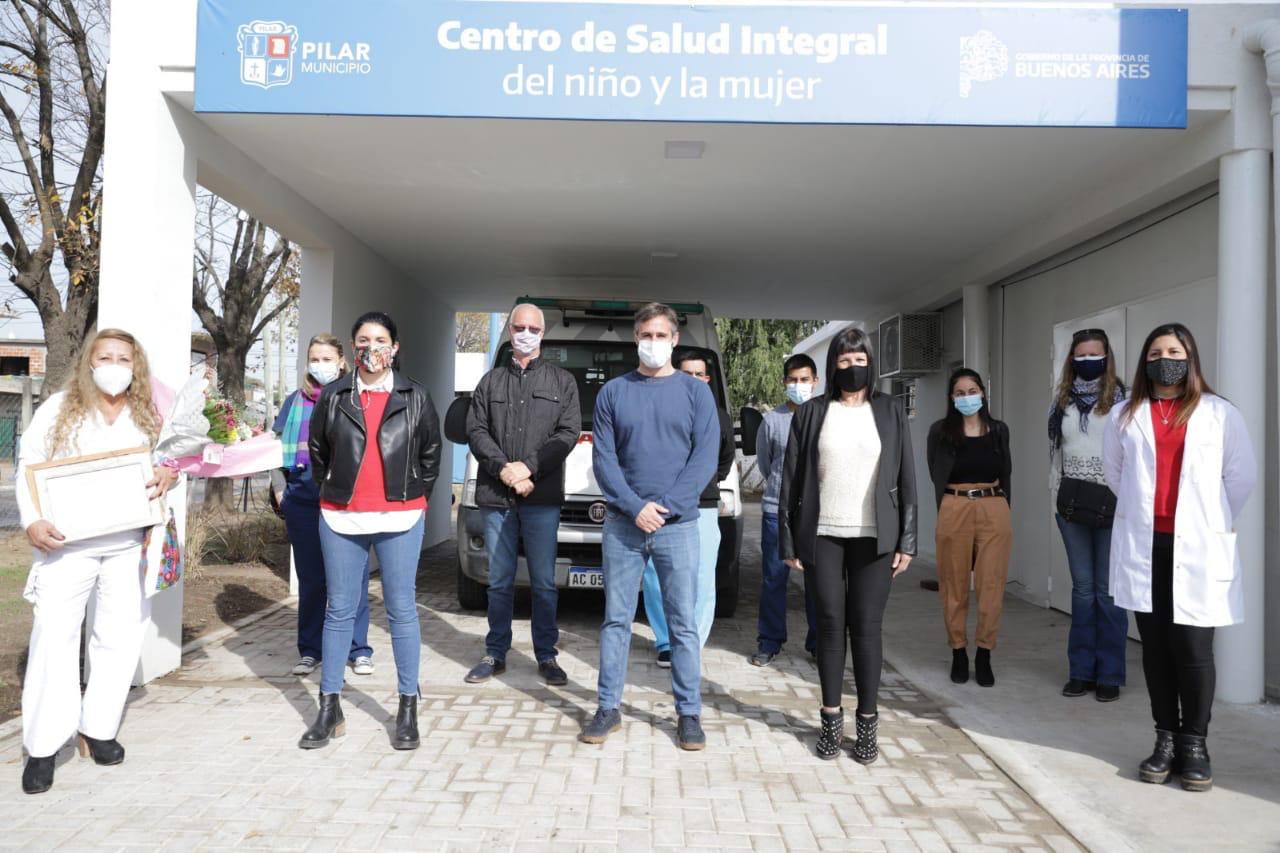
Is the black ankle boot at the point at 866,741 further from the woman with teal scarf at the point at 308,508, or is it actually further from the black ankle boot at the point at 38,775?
the black ankle boot at the point at 38,775

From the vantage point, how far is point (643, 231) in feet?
26.7

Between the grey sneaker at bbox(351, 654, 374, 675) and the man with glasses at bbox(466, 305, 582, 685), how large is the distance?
64cm

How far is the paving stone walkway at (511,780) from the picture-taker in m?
3.10

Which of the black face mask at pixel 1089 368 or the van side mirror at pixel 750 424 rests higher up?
the black face mask at pixel 1089 368

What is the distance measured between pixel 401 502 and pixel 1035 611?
5906 millimetres

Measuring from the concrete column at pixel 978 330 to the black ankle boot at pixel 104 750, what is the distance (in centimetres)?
792

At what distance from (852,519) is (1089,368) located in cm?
210

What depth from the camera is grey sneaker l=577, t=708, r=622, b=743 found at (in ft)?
13.2

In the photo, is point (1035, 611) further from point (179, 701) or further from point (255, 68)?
point (255, 68)

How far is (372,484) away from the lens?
13.0 feet

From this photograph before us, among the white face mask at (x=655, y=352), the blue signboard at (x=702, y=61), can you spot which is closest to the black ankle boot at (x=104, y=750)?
the white face mask at (x=655, y=352)

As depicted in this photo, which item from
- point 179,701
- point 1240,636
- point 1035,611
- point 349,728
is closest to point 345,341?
point 179,701

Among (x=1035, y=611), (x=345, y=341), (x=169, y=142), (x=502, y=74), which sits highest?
(x=502, y=74)

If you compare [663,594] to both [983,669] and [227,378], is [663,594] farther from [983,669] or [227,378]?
[227,378]
